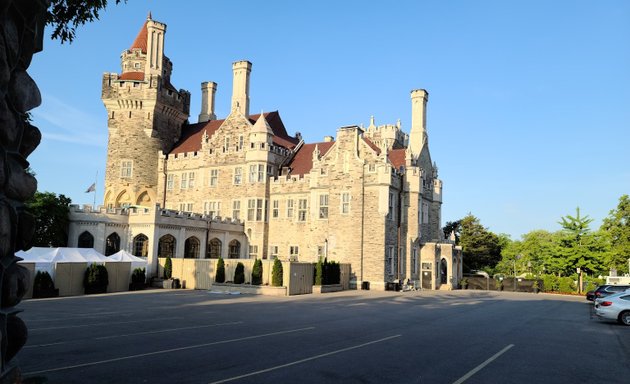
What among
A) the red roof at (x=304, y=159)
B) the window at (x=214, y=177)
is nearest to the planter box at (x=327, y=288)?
the red roof at (x=304, y=159)

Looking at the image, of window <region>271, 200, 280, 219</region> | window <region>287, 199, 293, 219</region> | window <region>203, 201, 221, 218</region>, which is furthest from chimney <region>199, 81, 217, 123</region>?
window <region>287, 199, 293, 219</region>

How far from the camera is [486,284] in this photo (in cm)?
4875

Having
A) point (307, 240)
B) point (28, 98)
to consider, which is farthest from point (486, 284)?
point (28, 98)

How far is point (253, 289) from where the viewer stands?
33.2m

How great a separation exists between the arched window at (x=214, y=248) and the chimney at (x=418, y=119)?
777 inches

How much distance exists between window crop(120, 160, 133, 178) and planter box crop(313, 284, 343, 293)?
24.0 m

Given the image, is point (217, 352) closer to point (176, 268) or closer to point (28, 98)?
point (28, 98)

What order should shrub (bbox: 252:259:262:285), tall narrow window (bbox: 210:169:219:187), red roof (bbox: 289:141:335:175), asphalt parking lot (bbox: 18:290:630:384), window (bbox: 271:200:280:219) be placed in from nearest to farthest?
asphalt parking lot (bbox: 18:290:630:384) → shrub (bbox: 252:259:262:285) → window (bbox: 271:200:280:219) → red roof (bbox: 289:141:335:175) → tall narrow window (bbox: 210:169:219:187)

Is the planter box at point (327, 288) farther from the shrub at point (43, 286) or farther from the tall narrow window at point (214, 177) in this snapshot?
the tall narrow window at point (214, 177)

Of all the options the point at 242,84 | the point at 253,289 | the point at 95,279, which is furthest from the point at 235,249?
the point at 95,279

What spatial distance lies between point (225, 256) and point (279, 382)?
36187 mm

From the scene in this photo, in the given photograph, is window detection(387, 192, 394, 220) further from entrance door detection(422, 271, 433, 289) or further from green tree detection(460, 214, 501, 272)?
green tree detection(460, 214, 501, 272)

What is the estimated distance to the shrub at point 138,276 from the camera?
115 feet

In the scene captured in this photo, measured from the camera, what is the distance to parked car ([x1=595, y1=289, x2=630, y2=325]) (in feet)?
68.7
